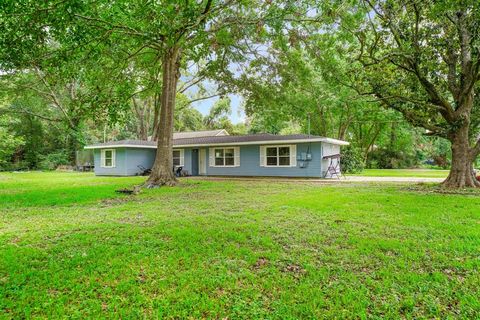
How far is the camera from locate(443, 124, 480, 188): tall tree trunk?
915 centimetres

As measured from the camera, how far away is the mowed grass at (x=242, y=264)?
7.95 ft

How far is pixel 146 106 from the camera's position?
2639 cm

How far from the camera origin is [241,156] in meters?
16.2

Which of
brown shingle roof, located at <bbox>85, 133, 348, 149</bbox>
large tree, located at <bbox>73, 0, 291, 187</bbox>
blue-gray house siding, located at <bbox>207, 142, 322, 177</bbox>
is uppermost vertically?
large tree, located at <bbox>73, 0, 291, 187</bbox>

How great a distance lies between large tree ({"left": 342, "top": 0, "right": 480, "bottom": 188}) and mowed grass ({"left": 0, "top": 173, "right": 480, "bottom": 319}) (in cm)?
468

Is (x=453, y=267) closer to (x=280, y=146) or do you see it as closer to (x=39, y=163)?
(x=280, y=146)

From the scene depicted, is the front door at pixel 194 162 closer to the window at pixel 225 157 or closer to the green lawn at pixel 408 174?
the window at pixel 225 157

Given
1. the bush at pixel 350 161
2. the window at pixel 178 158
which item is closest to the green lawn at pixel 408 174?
the bush at pixel 350 161

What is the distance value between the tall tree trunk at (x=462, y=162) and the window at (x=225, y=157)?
9941 millimetres

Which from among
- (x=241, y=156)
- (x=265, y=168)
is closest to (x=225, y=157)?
(x=241, y=156)

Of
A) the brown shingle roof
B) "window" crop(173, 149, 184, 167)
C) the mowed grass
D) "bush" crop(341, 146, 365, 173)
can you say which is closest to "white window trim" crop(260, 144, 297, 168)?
the brown shingle roof

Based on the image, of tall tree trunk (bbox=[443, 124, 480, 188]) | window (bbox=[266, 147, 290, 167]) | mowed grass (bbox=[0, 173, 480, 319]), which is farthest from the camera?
window (bbox=[266, 147, 290, 167])

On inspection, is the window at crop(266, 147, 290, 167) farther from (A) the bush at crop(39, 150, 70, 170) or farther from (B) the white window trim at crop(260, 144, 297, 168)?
(A) the bush at crop(39, 150, 70, 170)

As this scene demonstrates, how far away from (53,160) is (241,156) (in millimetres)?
18188
